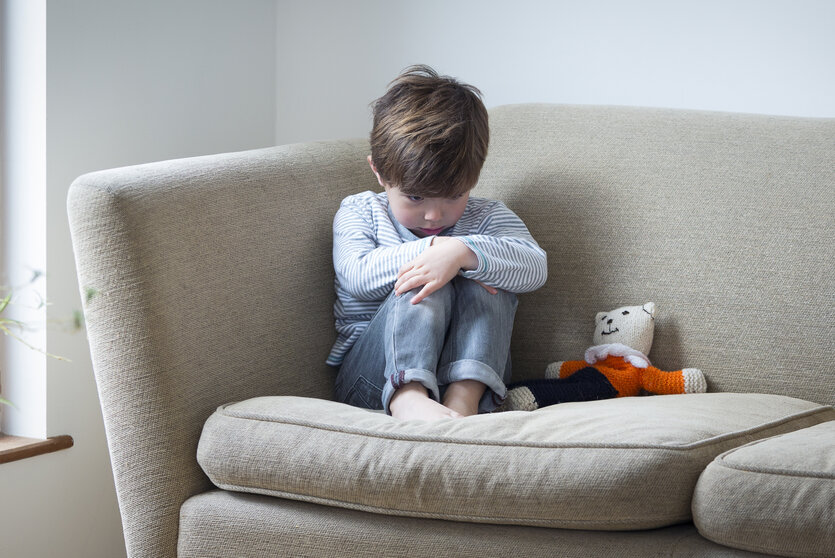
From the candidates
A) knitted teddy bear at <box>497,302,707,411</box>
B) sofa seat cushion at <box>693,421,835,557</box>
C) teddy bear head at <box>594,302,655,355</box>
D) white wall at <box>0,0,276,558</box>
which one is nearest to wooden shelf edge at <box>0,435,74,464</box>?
white wall at <box>0,0,276,558</box>

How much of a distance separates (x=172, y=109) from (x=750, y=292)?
1213mm

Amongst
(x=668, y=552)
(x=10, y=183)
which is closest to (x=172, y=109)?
(x=10, y=183)

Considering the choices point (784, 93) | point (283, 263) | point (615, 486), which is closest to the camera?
point (615, 486)

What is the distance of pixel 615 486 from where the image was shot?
100 cm

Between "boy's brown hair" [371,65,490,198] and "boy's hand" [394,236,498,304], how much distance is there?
0.10 m

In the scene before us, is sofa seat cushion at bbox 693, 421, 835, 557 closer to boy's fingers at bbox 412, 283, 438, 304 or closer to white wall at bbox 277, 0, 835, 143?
boy's fingers at bbox 412, 283, 438, 304

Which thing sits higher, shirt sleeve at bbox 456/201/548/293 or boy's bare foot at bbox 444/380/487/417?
shirt sleeve at bbox 456/201/548/293

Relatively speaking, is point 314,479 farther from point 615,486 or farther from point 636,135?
point 636,135

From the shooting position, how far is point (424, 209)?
1.47 metres

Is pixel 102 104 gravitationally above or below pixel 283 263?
above

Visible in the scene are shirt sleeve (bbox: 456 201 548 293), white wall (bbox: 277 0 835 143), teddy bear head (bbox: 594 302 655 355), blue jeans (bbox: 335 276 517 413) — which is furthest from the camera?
white wall (bbox: 277 0 835 143)

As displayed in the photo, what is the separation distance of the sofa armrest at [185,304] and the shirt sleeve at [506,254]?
0.93 feet

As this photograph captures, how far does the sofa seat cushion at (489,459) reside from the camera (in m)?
1.01

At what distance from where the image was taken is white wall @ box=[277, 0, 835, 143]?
1.82m
